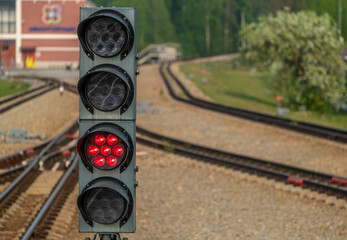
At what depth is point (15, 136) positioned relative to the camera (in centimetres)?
1964

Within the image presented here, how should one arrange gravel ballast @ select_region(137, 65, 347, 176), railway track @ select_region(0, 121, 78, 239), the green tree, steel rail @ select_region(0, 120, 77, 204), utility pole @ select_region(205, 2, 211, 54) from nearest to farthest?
railway track @ select_region(0, 121, 78, 239)
steel rail @ select_region(0, 120, 77, 204)
gravel ballast @ select_region(137, 65, 347, 176)
the green tree
utility pole @ select_region(205, 2, 211, 54)

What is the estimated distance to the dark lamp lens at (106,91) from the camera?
14.2 ft

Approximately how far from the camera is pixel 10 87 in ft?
142

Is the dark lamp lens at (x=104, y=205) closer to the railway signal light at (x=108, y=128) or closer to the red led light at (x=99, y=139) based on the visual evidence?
the railway signal light at (x=108, y=128)

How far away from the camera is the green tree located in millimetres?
32000

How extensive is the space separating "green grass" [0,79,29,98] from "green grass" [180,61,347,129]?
45.4 feet

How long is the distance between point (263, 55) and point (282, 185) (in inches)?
898

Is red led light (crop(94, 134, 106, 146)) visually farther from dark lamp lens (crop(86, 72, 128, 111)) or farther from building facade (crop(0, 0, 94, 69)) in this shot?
building facade (crop(0, 0, 94, 69))

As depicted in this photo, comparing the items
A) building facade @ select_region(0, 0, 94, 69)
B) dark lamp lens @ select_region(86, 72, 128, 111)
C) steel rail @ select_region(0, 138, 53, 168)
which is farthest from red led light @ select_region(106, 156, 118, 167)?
building facade @ select_region(0, 0, 94, 69)

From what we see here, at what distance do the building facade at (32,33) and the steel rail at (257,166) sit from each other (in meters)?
57.4

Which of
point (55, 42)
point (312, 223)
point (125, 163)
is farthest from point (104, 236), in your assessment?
point (55, 42)

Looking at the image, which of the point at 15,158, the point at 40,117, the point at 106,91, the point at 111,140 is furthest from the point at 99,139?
the point at 40,117

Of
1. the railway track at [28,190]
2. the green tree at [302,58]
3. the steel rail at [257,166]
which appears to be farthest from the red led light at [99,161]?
the green tree at [302,58]

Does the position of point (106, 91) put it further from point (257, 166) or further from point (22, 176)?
point (257, 166)
